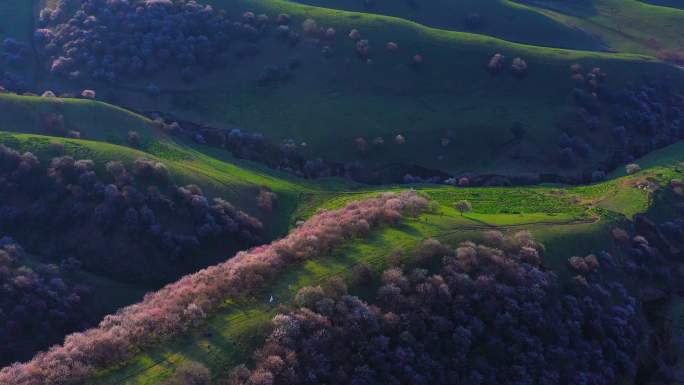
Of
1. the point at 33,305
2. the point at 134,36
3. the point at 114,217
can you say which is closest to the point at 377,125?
the point at 114,217

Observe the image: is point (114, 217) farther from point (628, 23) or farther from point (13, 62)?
point (628, 23)

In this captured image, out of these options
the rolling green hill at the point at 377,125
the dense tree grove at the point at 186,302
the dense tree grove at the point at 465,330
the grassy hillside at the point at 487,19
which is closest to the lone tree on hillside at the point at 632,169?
the rolling green hill at the point at 377,125

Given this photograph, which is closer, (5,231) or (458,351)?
(458,351)

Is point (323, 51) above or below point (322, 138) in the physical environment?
above

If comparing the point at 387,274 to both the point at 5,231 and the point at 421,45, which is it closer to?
the point at 5,231

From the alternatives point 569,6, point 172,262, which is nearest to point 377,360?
point 172,262

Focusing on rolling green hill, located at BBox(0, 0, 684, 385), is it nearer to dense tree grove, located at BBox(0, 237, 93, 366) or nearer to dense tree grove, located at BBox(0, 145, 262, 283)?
dense tree grove, located at BBox(0, 145, 262, 283)

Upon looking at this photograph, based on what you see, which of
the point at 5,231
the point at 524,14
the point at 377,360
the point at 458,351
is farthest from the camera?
the point at 524,14
